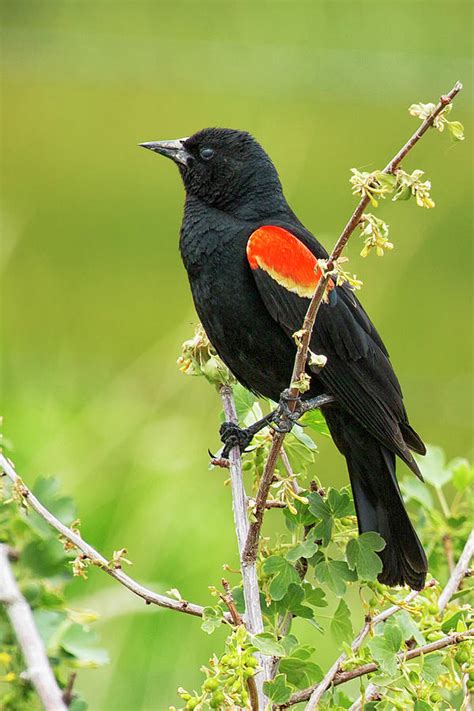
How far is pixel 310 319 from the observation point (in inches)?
32.8

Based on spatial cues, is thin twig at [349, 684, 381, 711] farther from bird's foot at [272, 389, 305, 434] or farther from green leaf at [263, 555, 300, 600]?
bird's foot at [272, 389, 305, 434]

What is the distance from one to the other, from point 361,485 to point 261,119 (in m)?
4.71

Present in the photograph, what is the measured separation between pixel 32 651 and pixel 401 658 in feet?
1.37

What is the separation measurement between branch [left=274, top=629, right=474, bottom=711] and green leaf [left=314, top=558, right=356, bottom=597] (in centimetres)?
8

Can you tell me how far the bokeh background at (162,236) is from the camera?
1.89 meters


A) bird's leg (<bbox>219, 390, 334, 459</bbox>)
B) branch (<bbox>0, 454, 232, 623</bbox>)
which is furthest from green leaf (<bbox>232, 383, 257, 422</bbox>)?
branch (<bbox>0, 454, 232, 623</bbox>)

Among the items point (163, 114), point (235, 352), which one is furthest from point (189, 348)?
point (163, 114)

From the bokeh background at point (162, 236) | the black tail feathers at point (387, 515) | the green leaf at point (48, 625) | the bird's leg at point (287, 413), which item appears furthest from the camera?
the bokeh background at point (162, 236)

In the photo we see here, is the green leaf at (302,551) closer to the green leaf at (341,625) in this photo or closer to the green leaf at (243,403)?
the green leaf at (341,625)

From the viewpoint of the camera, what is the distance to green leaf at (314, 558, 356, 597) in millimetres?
890

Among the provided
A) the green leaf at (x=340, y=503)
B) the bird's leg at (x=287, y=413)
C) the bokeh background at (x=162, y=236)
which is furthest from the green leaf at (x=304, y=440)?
the bokeh background at (x=162, y=236)

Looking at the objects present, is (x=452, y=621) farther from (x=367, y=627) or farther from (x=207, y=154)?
(x=207, y=154)

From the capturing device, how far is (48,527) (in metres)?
0.82

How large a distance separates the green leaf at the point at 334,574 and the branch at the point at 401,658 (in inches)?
3.1
